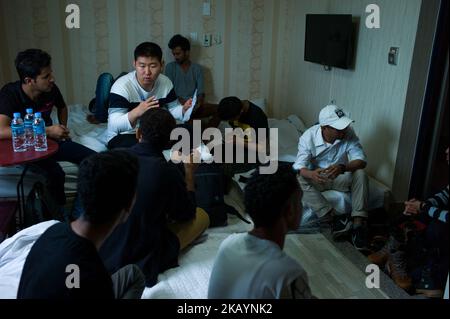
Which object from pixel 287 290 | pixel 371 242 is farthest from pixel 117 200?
pixel 371 242

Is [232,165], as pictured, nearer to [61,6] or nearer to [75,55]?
[75,55]

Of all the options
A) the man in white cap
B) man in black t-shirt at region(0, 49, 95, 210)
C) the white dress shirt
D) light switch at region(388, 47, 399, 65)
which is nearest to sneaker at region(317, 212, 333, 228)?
the man in white cap

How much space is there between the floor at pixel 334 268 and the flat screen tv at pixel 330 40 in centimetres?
134

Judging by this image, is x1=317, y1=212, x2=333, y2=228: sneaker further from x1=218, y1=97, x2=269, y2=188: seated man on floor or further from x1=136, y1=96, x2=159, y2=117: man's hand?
x1=136, y1=96, x2=159, y2=117: man's hand

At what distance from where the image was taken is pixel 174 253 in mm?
1856

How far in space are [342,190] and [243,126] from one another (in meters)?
0.78

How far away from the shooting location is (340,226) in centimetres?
233

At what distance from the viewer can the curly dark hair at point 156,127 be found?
1.69 m

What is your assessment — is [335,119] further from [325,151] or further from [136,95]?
[136,95]

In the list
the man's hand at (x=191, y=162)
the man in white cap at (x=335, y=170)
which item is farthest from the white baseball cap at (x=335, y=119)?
the man's hand at (x=191, y=162)

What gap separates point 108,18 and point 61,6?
0.39 metres

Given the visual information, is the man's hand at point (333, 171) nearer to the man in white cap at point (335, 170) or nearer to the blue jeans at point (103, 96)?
the man in white cap at point (335, 170)

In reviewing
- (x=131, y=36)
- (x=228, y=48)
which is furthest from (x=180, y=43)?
(x=228, y=48)

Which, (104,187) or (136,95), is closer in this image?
(104,187)
